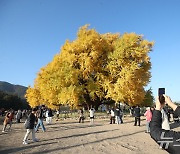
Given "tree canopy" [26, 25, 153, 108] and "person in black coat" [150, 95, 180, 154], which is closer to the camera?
"person in black coat" [150, 95, 180, 154]

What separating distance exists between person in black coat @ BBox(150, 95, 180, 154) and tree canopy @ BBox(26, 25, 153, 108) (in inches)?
1394

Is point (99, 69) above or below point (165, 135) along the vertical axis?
above

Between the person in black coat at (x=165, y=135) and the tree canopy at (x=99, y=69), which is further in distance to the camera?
the tree canopy at (x=99, y=69)

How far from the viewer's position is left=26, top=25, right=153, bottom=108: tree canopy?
39562 mm

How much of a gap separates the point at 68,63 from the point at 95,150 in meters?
31.0

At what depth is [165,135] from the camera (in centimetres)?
270

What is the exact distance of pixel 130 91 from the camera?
38875 mm

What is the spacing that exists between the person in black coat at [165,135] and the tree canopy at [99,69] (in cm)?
3541

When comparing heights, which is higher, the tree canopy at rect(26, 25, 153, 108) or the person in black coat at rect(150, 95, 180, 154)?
the tree canopy at rect(26, 25, 153, 108)

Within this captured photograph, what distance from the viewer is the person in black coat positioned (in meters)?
2.60

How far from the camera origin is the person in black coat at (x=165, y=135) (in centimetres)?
260

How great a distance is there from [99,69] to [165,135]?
40.1m

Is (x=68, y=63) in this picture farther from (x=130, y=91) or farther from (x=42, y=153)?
(x=42, y=153)

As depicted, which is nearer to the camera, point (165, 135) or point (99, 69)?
point (165, 135)
